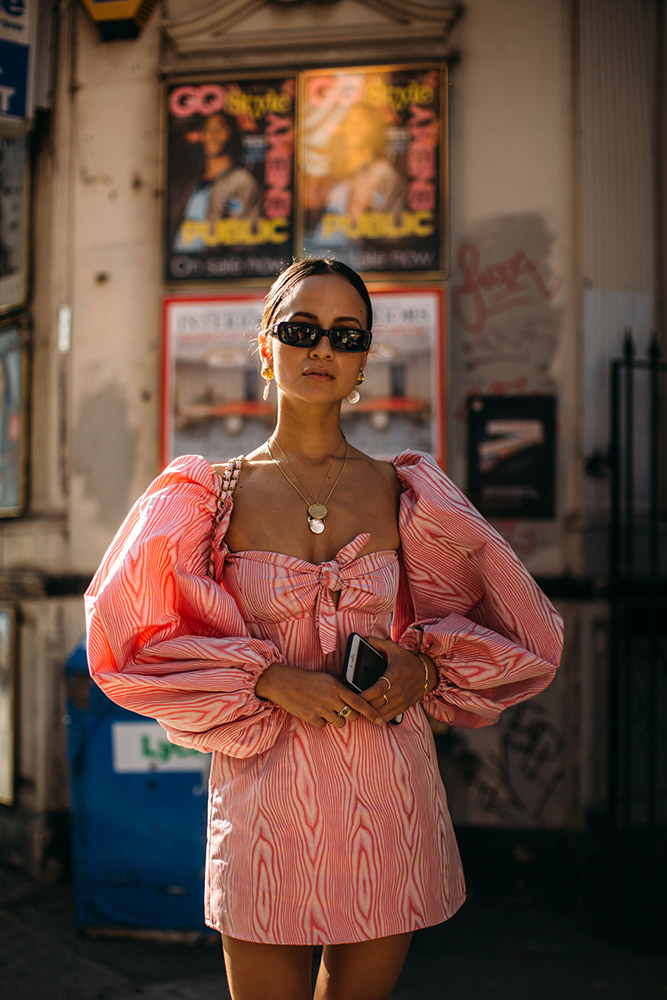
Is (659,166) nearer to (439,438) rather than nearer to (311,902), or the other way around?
(439,438)

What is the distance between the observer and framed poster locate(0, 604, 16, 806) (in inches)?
192

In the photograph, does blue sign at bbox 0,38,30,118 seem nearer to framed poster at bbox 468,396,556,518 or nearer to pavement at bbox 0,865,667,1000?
framed poster at bbox 468,396,556,518

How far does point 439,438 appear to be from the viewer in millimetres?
4547

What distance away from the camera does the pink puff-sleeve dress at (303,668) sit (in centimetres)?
176

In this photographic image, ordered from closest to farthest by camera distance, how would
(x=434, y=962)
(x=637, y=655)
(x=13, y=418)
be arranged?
(x=434, y=962)
(x=637, y=655)
(x=13, y=418)

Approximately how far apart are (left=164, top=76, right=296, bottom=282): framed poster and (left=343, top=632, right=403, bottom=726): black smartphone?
3212 millimetres

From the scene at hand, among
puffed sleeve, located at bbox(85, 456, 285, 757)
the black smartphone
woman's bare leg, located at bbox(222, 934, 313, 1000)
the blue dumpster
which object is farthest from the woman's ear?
the blue dumpster

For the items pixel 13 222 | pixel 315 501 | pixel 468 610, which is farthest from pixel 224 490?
pixel 13 222

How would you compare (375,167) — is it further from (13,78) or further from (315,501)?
(315,501)

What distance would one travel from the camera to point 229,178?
15.5 feet

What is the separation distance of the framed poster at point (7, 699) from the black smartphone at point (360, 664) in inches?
142

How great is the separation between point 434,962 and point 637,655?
5.99ft

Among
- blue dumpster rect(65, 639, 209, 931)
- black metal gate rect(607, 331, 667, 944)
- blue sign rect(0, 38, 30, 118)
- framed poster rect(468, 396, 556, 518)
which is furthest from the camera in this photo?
blue sign rect(0, 38, 30, 118)

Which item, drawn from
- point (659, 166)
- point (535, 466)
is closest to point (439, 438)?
point (535, 466)
